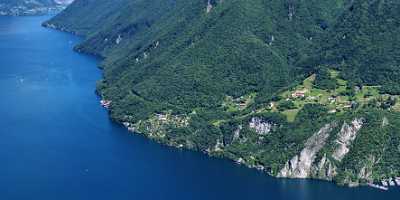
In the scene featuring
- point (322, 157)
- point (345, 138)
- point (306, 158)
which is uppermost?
point (345, 138)

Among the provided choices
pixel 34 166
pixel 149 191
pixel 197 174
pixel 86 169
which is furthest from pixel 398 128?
pixel 34 166

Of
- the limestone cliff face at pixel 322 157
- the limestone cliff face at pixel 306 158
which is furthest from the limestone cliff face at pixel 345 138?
the limestone cliff face at pixel 306 158

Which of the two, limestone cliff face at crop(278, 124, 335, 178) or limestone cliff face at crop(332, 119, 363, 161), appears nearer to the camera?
limestone cliff face at crop(278, 124, 335, 178)

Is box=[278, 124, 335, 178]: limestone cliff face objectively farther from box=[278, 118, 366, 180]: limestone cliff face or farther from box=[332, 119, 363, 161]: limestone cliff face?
box=[332, 119, 363, 161]: limestone cliff face

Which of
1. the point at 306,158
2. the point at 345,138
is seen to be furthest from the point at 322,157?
the point at 345,138

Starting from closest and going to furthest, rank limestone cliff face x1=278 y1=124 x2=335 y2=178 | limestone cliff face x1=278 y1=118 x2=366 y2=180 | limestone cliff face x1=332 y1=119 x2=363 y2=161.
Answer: limestone cliff face x1=278 y1=118 x2=366 y2=180, limestone cliff face x1=278 y1=124 x2=335 y2=178, limestone cliff face x1=332 y1=119 x2=363 y2=161

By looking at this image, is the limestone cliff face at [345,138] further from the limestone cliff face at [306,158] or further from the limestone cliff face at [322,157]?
the limestone cliff face at [306,158]

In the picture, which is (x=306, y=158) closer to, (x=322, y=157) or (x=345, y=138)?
(x=322, y=157)

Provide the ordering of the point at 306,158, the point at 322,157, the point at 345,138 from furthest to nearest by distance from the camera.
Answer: the point at 345,138, the point at 306,158, the point at 322,157

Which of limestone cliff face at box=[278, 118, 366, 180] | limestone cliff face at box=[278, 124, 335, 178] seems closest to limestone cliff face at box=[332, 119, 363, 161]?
limestone cliff face at box=[278, 118, 366, 180]
